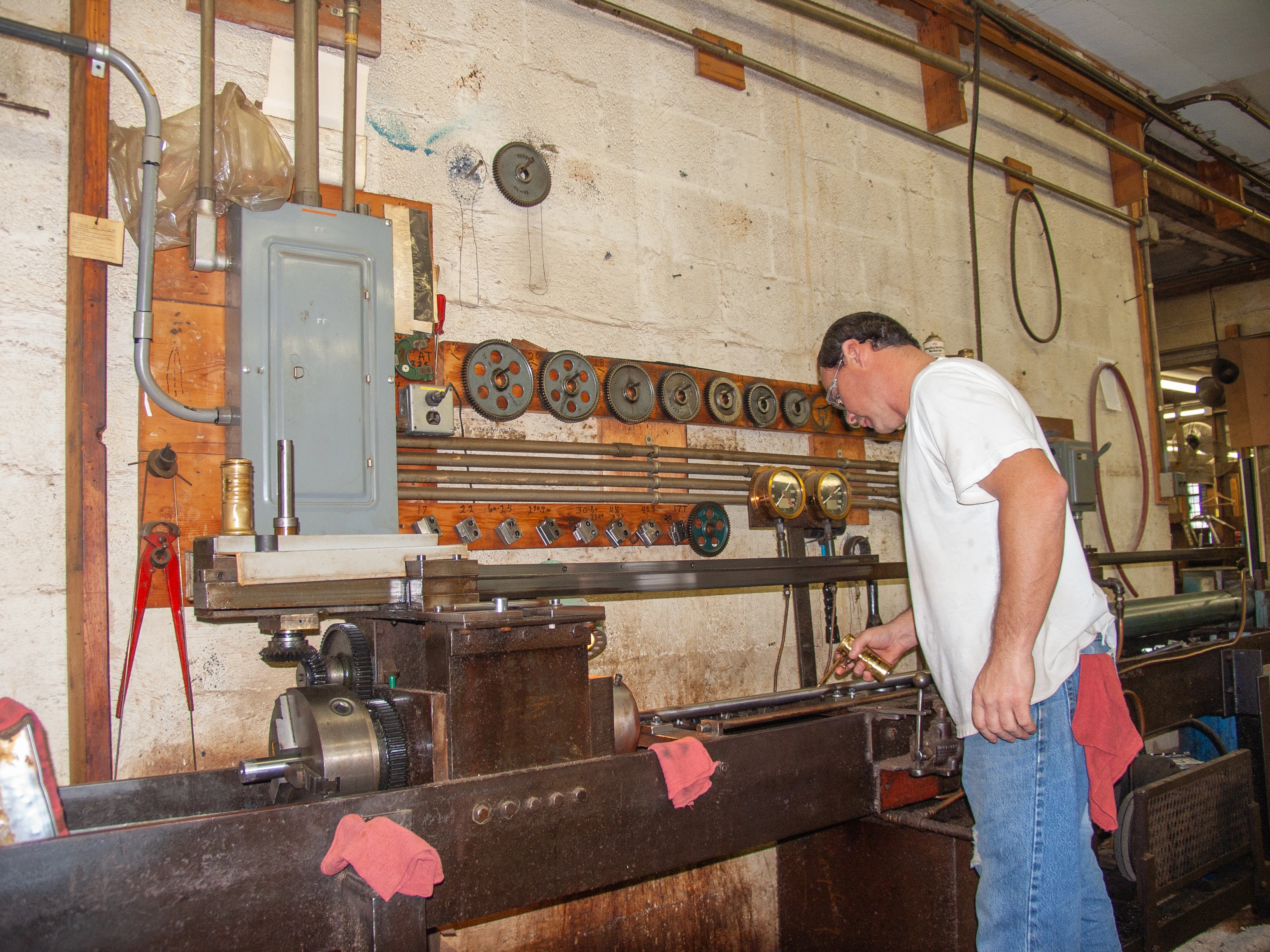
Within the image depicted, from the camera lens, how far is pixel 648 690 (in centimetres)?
234

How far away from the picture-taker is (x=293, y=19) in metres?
1.93

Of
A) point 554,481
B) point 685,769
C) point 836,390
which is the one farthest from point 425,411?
point 685,769

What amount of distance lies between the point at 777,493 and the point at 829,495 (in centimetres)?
18

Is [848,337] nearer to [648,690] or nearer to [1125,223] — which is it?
[648,690]

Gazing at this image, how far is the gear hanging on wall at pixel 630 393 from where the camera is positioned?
233cm

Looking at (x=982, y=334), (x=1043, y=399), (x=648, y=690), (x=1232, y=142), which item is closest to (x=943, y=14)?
(x=982, y=334)

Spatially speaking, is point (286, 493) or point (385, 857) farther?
point (286, 493)

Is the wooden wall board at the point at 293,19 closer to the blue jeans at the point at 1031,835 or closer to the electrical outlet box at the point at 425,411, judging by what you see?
the electrical outlet box at the point at 425,411

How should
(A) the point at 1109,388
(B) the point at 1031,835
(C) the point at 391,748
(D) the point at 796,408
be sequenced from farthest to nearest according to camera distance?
(A) the point at 1109,388 < (D) the point at 796,408 < (B) the point at 1031,835 < (C) the point at 391,748

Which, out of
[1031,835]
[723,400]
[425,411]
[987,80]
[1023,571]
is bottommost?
[1031,835]

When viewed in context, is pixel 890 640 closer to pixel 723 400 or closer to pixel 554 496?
pixel 554 496

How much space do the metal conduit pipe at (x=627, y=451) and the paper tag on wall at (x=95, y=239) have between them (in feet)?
2.15

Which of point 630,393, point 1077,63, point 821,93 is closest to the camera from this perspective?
point 630,393

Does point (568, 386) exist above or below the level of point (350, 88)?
below
